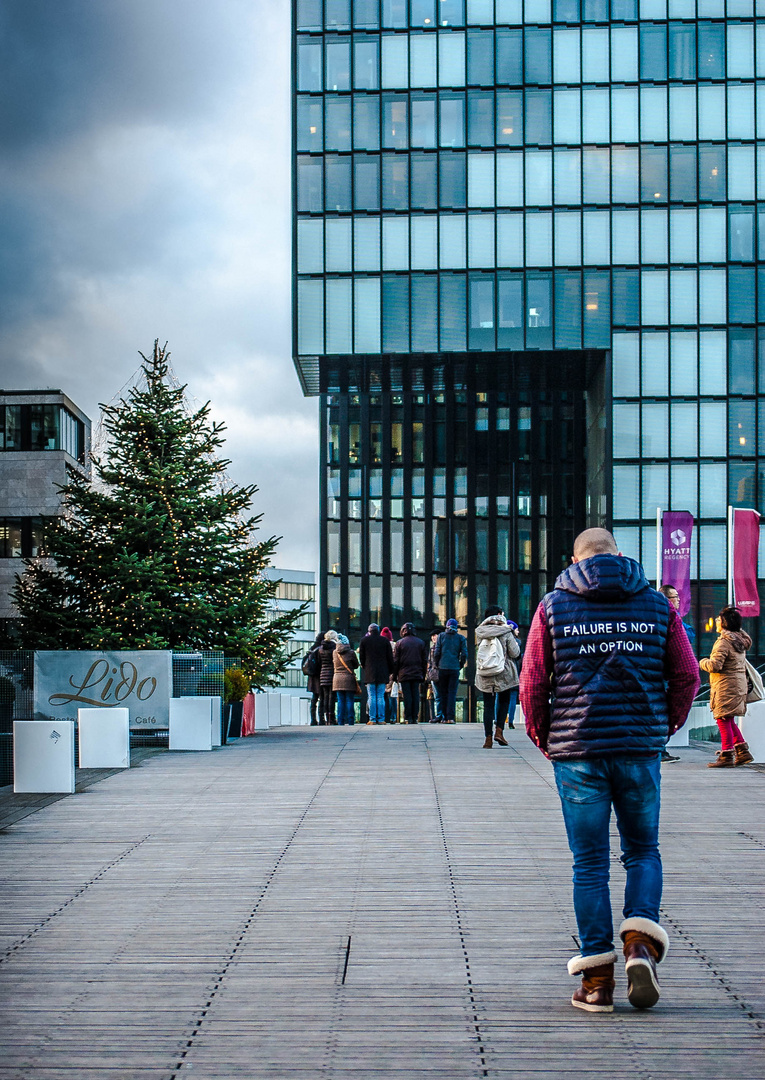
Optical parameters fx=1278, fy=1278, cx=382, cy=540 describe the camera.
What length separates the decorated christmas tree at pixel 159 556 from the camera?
68.8 feet

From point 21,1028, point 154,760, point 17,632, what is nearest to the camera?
point 21,1028

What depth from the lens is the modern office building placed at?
51.5 metres

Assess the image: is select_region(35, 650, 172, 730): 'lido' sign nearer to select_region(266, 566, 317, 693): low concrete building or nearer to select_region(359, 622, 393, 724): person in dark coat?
select_region(359, 622, 393, 724): person in dark coat

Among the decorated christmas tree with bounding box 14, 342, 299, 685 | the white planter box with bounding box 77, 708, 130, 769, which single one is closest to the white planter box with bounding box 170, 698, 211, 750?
→ the white planter box with bounding box 77, 708, 130, 769

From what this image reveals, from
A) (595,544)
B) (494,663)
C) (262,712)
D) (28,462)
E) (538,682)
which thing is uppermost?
(28,462)

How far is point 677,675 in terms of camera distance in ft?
17.2

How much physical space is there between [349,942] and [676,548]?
94.1ft

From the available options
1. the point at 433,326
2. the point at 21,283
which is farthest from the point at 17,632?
the point at 21,283

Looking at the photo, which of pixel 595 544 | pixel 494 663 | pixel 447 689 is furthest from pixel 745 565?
pixel 595 544

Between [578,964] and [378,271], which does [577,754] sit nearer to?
[578,964]

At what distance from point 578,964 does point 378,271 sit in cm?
Answer: 4869

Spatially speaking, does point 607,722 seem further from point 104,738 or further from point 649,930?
point 104,738

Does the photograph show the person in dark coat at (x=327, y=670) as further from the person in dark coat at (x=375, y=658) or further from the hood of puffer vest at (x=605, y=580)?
the hood of puffer vest at (x=605, y=580)

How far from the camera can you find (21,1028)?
15.7ft
